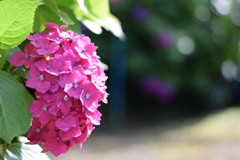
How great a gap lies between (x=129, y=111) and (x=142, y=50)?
2.58 feet

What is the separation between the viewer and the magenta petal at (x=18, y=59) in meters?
0.93

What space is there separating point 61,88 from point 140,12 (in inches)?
185

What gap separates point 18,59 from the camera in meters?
0.94

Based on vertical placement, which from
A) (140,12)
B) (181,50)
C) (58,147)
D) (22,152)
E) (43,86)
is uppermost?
(43,86)

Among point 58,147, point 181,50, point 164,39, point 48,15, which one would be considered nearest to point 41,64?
point 58,147

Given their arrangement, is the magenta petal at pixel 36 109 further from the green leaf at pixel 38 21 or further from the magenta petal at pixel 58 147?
the green leaf at pixel 38 21

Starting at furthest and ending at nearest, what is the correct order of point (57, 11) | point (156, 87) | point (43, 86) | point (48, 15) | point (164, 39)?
point (156, 87)
point (164, 39)
point (48, 15)
point (57, 11)
point (43, 86)

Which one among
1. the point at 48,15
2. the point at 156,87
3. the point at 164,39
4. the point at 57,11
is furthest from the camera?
the point at 156,87

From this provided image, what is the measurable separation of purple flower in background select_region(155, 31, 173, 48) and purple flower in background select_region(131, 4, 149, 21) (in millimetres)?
259

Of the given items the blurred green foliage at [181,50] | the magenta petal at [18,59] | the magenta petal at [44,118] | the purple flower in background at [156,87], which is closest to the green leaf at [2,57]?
the magenta petal at [18,59]

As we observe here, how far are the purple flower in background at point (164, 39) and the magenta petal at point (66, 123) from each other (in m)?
4.59

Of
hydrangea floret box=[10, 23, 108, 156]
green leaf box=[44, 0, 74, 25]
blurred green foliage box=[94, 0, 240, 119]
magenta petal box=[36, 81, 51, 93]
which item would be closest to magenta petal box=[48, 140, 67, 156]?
hydrangea floret box=[10, 23, 108, 156]

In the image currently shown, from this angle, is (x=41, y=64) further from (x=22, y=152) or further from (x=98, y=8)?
(x=98, y=8)

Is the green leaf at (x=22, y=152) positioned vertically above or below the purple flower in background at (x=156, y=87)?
above
